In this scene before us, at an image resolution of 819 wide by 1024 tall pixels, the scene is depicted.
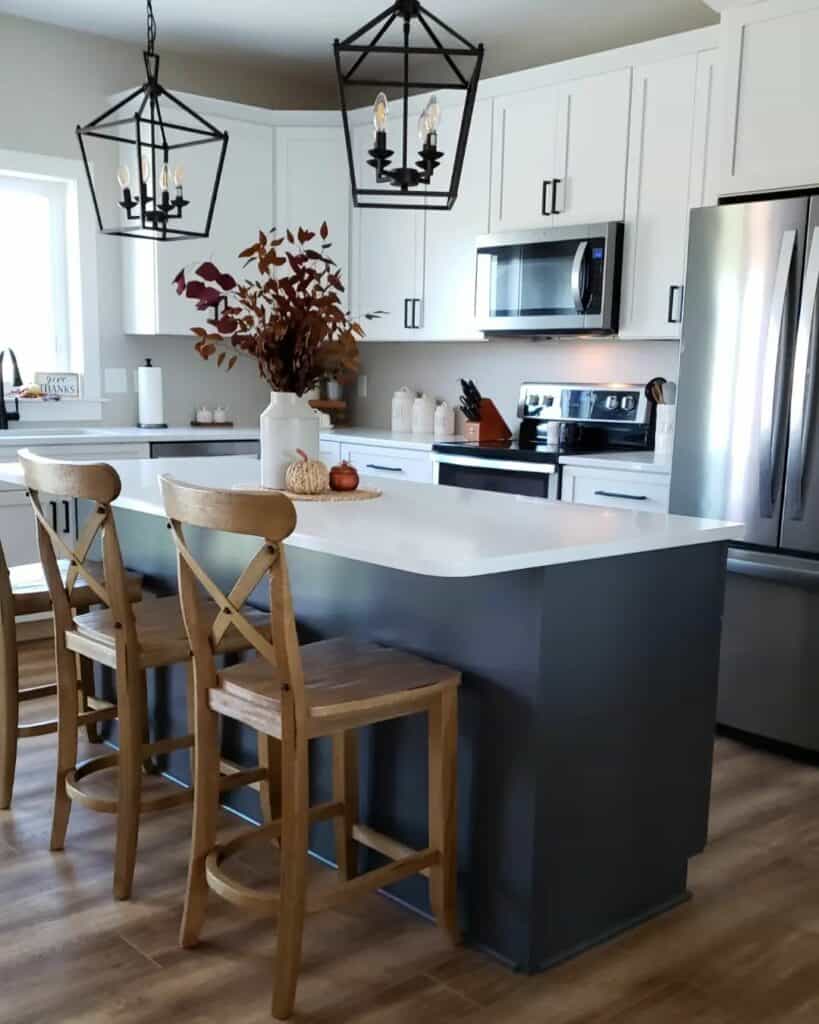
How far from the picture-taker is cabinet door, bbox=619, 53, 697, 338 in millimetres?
3963

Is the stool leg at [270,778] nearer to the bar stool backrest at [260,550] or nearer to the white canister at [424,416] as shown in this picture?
the bar stool backrest at [260,550]

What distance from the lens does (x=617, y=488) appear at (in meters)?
3.94

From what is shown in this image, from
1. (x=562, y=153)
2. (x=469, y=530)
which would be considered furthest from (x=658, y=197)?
(x=469, y=530)

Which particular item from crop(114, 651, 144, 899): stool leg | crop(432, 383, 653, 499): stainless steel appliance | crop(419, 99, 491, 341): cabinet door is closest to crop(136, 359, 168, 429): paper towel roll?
crop(419, 99, 491, 341): cabinet door

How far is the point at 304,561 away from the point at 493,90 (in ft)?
9.62

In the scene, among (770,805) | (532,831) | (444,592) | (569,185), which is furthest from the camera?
(569,185)

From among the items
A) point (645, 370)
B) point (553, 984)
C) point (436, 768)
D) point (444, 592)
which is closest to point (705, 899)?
point (553, 984)

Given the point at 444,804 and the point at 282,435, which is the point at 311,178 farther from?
the point at 444,804

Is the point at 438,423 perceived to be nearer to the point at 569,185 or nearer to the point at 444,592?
the point at 569,185

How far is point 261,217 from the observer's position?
5.24m

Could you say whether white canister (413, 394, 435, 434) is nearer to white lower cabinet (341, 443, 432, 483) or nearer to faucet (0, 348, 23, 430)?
white lower cabinet (341, 443, 432, 483)

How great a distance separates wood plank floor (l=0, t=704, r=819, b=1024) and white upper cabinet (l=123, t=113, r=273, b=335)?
3032mm

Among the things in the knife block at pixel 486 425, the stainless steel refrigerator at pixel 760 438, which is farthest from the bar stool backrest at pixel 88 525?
the knife block at pixel 486 425

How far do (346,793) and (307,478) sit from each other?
0.81 meters
